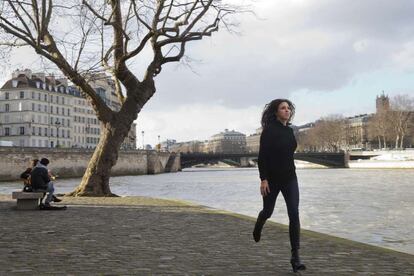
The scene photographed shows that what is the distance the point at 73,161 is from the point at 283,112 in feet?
224

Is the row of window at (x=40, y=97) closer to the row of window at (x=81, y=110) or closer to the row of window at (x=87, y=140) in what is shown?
the row of window at (x=81, y=110)

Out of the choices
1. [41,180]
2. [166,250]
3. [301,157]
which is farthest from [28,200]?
[301,157]

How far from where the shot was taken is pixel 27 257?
660cm

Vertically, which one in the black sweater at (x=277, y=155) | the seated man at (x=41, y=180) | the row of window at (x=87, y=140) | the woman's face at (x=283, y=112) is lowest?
the seated man at (x=41, y=180)

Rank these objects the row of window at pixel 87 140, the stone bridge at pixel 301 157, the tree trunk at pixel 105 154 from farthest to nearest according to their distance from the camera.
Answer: the row of window at pixel 87 140 → the stone bridge at pixel 301 157 → the tree trunk at pixel 105 154

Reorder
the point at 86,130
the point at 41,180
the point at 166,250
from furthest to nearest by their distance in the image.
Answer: the point at 86,130 → the point at 41,180 → the point at 166,250

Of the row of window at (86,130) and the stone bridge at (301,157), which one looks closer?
the stone bridge at (301,157)

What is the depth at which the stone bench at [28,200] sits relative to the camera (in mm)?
13539

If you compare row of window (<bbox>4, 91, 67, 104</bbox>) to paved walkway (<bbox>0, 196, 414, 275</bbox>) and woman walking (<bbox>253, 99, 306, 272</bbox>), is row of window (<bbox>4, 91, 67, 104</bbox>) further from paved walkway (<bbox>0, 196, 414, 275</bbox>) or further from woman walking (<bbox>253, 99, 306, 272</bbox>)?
woman walking (<bbox>253, 99, 306, 272</bbox>)

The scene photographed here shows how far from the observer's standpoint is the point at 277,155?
6.17m

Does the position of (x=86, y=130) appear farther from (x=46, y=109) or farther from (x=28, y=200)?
(x=28, y=200)

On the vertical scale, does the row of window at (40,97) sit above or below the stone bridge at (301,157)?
above

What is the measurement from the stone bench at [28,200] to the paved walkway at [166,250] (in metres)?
1.90

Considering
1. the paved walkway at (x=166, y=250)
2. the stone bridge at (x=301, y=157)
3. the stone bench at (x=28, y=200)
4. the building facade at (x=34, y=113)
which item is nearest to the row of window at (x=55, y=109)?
the building facade at (x=34, y=113)
